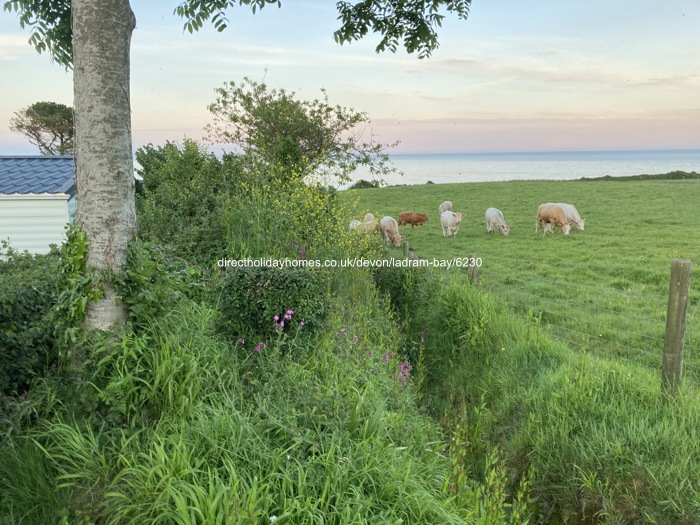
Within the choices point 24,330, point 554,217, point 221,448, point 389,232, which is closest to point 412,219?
point 389,232

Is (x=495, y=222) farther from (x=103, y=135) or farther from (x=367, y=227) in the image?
(x=103, y=135)

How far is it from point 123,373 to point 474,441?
9.22 feet

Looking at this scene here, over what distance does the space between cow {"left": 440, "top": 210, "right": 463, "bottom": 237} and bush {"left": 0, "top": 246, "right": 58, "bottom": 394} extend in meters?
15.7

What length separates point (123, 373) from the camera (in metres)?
3.31

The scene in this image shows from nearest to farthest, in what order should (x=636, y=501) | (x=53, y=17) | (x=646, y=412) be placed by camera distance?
(x=636, y=501)
(x=646, y=412)
(x=53, y=17)

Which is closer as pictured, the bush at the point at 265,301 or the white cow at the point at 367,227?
the bush at the point at 265,301

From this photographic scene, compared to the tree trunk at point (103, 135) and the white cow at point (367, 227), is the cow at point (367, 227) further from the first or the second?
Result: the tree trunk at point (103, 135)

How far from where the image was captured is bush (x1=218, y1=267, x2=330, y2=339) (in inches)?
173

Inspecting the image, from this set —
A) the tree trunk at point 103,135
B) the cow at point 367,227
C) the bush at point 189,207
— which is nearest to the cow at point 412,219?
the cow at point 367,227

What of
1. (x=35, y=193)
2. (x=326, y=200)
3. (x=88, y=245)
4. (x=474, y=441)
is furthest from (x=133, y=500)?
(x=35, y=193)

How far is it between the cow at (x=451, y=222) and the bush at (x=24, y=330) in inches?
619

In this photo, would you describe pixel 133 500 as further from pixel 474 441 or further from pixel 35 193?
pixel 35 193

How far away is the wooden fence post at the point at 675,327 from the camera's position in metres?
4.19

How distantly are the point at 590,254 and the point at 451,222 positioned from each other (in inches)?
220
